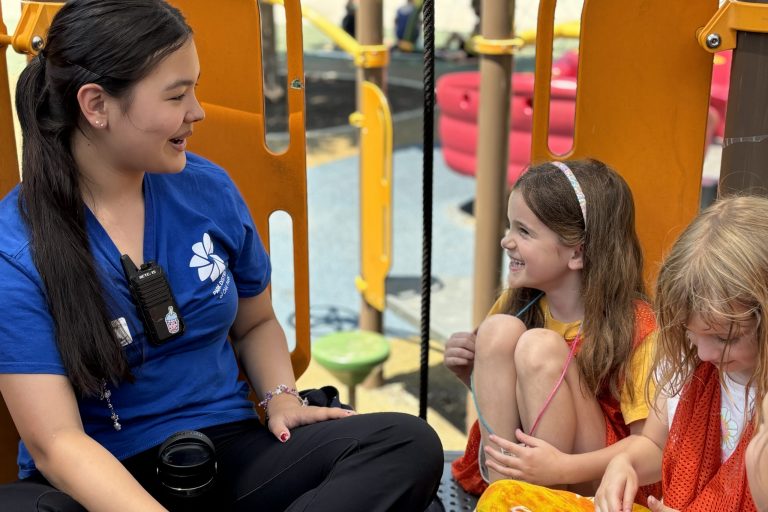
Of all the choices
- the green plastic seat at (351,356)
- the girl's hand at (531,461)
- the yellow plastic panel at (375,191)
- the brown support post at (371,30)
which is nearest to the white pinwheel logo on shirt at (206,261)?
the girl's hand at (531,461)

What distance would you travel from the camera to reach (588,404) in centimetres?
199

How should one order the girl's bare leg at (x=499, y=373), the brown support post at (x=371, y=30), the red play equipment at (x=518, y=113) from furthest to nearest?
the red play equipment at (x=518, y=113)
the brown support post at (x=371, y=30)
the girl's bare leg at (x=499, y=373)

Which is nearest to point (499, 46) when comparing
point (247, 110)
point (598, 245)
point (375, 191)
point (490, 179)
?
point (490, 179)

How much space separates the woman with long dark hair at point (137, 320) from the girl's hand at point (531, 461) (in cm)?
17

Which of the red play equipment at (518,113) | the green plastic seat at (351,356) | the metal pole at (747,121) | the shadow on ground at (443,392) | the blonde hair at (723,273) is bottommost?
the shadow on ground at (443,392)

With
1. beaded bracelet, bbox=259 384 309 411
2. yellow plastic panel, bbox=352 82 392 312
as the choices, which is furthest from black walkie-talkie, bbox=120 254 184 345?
yellow plastic panel, bbox=352 82 392 312

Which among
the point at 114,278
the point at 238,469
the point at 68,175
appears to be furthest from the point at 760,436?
the point at 68,175

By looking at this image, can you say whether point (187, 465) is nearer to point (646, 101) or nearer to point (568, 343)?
point (568, 343)

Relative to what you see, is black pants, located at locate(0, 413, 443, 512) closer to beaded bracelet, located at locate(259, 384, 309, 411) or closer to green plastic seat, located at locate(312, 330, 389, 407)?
beaded bracelet, located at locate(259, 384, 309, 411)

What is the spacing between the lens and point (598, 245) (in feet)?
6.66

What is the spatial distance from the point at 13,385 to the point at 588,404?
1.15 meters

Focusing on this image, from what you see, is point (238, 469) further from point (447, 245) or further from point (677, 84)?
point (447, 245)

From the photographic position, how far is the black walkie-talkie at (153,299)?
5.97ft

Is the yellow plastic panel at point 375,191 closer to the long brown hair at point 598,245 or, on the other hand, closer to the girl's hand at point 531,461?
the long brown hair at point 598,245
